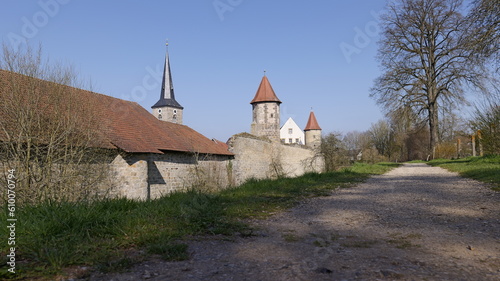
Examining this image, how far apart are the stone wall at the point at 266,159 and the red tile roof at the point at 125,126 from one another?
1395 millimetres

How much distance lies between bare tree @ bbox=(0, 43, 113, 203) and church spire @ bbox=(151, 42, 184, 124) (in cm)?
4363

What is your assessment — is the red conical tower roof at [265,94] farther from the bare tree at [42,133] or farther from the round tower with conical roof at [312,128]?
the round tower with conical roof at [312,128]

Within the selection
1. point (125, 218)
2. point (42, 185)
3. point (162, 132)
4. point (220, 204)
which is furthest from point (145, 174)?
point (125, 218)

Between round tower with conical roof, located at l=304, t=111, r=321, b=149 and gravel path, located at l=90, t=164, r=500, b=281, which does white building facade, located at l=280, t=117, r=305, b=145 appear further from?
gravel path, located at l=90, t=164, r=500, b=281

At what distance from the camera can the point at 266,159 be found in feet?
88.2

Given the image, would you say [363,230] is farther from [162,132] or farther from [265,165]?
[265,165]

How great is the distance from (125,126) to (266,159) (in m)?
13.0

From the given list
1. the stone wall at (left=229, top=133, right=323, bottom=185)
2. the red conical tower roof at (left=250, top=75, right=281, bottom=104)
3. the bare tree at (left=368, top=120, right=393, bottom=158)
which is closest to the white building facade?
the bare tree at (left=368, top=120, right=393, bottom=158)

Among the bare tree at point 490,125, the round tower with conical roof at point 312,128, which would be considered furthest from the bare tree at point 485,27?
the round tower with conical roof at point 312,128

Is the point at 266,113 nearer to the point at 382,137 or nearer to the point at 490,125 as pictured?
the point at 490,125

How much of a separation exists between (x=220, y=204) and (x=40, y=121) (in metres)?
6.48

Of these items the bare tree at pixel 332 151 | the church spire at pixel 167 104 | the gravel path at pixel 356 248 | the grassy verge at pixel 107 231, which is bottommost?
the gravel path at pixel 356 248

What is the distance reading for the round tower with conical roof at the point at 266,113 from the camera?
98.8ft

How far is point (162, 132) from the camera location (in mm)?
19344
